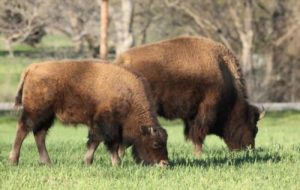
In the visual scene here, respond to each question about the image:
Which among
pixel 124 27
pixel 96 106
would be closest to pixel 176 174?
pixel 96 106

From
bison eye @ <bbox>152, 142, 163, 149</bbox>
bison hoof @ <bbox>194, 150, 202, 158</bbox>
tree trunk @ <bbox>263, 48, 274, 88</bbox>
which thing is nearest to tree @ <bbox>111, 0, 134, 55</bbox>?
tree trunk @ <bbox>263, 48, 274, 88</bbox>

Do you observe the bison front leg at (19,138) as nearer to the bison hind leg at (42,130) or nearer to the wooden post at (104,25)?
the bison hind leg at (42,130)

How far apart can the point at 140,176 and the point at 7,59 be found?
3924cm

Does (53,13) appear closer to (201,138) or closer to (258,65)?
(258,65)

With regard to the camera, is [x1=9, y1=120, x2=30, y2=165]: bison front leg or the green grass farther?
[x1=9, y1=120, x2=30, y2=165]: bison front leg

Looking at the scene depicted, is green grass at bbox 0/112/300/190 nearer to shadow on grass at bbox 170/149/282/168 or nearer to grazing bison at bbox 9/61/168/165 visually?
shadow on grass at bbox 170/149/282/168

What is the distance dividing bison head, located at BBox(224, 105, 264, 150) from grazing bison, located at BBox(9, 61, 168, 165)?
434cm

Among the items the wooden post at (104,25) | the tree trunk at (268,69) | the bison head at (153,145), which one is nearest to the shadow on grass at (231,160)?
the bison head at (153,145)

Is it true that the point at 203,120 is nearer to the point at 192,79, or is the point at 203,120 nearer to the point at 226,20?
the point at 192,79

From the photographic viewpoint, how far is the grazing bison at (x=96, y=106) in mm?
12094

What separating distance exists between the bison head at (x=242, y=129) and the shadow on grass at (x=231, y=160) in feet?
6.98

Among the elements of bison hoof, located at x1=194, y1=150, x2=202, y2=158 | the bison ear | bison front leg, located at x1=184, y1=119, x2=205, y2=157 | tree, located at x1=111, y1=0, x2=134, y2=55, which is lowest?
bison hoof, located at x1=194, y1=150, x2=202, y2=158

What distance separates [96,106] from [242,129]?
495 centimetres

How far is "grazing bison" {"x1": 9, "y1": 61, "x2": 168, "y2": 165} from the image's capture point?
39.7 feet
